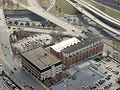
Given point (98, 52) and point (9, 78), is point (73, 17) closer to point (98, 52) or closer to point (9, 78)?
point (98, 52)

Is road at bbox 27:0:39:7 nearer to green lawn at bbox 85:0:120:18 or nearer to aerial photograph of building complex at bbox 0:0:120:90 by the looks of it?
aerial photograph of building complex at bbox 0:0:120:90

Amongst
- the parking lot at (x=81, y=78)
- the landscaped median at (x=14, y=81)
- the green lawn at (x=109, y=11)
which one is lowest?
the parking lot at (x=81, y=78)

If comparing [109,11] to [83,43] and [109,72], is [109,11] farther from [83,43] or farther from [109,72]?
[109,72]

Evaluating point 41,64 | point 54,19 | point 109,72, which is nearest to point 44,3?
point 54,19

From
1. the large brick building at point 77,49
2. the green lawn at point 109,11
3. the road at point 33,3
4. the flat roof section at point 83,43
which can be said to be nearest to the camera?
the large brick building at point 77,49

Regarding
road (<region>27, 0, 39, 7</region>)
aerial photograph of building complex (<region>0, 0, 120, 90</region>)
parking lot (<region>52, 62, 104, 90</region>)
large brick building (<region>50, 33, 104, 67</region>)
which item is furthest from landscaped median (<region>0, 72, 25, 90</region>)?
road (<region>27, 0, 39, 7</region>)

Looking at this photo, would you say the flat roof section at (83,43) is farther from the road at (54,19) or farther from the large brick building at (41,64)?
the road at (54,19)

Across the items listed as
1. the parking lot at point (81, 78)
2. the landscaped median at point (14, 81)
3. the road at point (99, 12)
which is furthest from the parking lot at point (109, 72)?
the road at point (99, 12)

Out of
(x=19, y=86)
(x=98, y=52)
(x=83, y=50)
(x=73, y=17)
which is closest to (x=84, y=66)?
(x=83, y=50)

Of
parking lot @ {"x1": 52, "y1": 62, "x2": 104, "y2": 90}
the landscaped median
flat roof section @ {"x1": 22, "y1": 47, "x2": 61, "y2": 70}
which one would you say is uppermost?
flat roof section @ {"x1": 22, "y1": 47, "x2": 61, "y2": 70}
